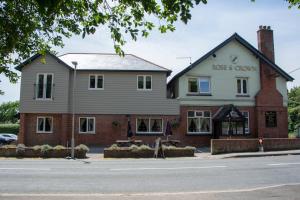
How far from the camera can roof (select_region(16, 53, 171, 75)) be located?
95.4 feet

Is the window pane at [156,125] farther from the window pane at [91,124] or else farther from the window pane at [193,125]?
the window pane at [91,124]

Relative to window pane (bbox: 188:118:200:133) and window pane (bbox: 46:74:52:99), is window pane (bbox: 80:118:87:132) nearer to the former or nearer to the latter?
window pane (bbox: 46:74:52:99)

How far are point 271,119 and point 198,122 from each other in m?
6.66

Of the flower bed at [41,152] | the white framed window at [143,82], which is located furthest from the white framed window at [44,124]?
the white framed window at [143,82]

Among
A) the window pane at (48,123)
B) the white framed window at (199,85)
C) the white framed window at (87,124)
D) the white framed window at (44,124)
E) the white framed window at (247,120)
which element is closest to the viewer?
the white framed window at (44,124)

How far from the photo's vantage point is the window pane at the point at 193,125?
3005 centimetres

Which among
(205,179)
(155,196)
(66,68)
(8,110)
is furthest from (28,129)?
(8,110)

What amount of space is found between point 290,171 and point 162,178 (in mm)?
5345

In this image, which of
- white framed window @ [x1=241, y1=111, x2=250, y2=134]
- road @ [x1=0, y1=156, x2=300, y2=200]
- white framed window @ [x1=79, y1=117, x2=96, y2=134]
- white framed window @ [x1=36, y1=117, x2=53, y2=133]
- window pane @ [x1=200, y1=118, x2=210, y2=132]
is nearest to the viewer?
road @ [x1=0, y1=156, x2=300, y2=200]

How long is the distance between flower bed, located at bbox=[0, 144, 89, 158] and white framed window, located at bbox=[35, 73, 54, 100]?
22.9 feet

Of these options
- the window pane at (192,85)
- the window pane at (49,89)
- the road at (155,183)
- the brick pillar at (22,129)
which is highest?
the window pane at (192,85)

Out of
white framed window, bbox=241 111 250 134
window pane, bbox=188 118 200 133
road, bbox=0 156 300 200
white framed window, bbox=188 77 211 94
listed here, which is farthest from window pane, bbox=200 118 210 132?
road, bbox=0 156 300 200

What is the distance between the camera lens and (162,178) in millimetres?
12195

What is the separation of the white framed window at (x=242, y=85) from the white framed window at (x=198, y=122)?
3643 mm
